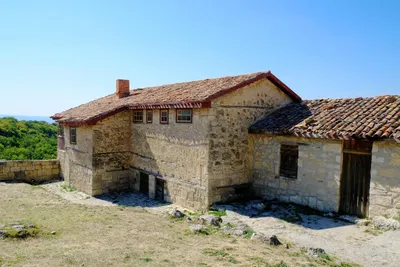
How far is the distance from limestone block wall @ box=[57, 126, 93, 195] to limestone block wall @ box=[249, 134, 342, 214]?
7.89 meters

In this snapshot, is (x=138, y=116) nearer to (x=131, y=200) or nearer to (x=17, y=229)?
(x=131, y=200)

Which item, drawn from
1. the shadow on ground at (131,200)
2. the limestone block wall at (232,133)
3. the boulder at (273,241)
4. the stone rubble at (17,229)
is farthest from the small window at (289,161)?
the stone rubble at (17,229)

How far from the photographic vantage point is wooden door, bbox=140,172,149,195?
16.5m

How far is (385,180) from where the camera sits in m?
10.2

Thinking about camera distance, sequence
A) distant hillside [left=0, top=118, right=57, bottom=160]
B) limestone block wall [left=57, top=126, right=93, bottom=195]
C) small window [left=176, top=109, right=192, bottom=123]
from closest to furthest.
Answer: small window [left=176, top=109, right=192, bottom=123] < limestone block wall [left=57, top=126, right=93, bottom=195] < distant hillside [left=0, top=118, right=57, bottom=160]

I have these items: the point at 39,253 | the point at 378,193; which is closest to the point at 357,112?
the point at 378,193

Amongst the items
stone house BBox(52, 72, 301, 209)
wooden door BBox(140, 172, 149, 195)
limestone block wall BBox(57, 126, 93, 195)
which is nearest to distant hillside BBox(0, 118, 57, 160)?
limestone block wall BBox(57, 126, 93, 195)

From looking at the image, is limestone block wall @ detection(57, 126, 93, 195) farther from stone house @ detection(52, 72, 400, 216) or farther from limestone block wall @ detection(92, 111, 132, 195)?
limestone block wall @ detection(92, 111, 132, 195)

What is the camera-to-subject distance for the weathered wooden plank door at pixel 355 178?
35.4ft

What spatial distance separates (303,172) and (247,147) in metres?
2.60

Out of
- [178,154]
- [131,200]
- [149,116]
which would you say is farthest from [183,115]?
[131,200]

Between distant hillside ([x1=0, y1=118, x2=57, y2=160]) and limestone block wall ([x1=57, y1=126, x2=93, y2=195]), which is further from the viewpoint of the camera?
A: distant hillside ([x1=0, y1=118, x2=57, y2=160])

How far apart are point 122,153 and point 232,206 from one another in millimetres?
6947

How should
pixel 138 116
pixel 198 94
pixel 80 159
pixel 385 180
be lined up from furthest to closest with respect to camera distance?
pixel 80 159
pixel 138 116
pixel 198 94
pixel 385 180
